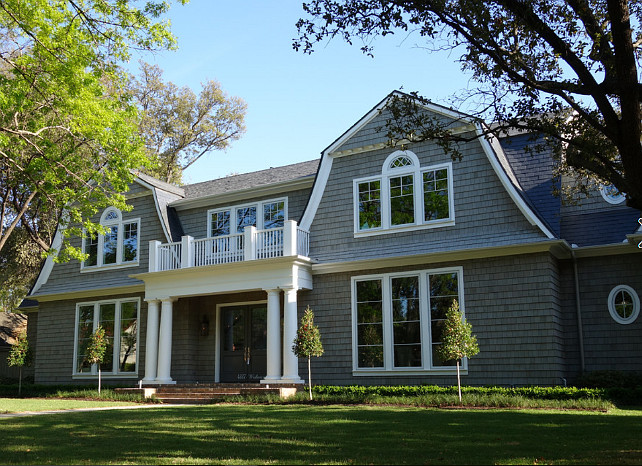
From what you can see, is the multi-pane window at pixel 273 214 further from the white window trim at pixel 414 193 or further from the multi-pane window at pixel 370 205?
the multi-pane window at pixel 370 205

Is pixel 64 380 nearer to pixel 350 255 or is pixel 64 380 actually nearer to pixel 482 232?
pixel 350 255

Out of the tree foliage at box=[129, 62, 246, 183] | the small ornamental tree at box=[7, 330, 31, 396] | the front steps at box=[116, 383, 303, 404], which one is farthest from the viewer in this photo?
the tree foliage at box=[129, 62, 246, 183]

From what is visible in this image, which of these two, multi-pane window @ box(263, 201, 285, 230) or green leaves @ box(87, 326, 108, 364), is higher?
multi-pane window @ box(263, 201, 285, 230)

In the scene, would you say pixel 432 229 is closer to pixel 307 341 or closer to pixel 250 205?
pixel 307 341

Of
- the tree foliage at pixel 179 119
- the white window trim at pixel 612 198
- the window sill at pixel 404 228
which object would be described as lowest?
the window sill at pixel 404 228

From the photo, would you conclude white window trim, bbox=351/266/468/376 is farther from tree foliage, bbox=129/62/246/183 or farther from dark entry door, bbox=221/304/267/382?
tree foliage, bbox=129/62/246/183

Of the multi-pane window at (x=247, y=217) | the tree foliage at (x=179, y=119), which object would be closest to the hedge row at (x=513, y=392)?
the multi-pane window at (x=247, y=217)

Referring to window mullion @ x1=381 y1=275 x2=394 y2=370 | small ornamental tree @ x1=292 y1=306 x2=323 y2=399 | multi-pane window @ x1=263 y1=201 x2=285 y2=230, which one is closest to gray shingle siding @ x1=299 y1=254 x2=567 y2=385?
window mullion @ x1=381 y1=275 x2=394 y2=370

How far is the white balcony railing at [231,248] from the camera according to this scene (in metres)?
16.3

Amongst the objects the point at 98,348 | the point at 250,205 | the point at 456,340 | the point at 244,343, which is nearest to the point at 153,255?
the point at 98,348

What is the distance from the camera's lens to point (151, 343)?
701 inches

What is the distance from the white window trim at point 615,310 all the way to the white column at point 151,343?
12098 mm

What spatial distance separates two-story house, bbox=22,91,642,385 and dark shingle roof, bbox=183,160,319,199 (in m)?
0.13

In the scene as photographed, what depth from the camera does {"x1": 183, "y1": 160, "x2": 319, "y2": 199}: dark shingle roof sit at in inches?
749
